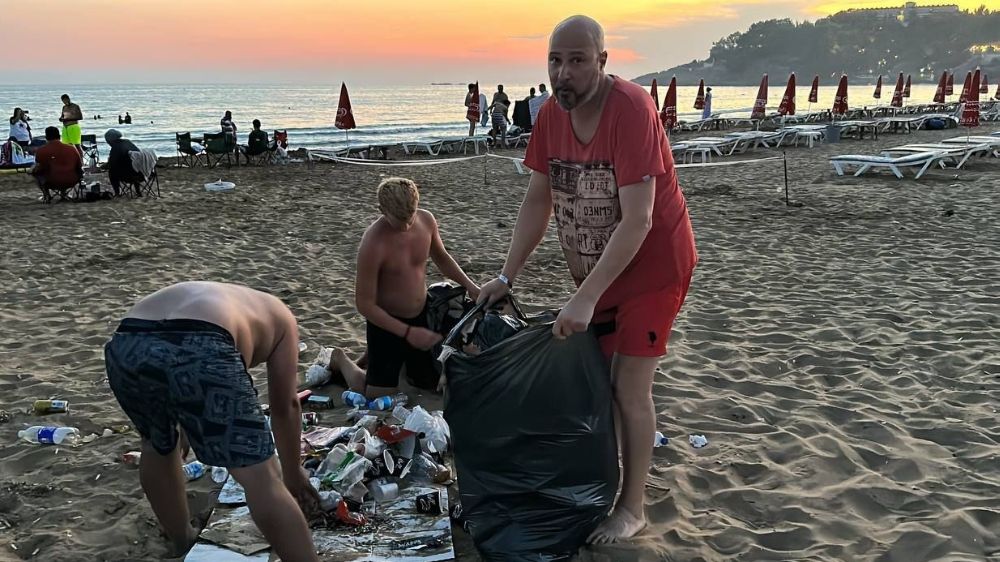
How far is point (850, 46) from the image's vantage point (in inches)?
6978

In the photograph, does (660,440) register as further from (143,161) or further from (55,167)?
(55,167)

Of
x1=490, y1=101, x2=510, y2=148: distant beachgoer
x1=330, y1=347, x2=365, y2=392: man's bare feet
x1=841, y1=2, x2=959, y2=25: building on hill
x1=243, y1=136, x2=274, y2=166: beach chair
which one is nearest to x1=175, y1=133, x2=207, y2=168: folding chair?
x1=243, y1=136, x2=274, y2=166: beach chair

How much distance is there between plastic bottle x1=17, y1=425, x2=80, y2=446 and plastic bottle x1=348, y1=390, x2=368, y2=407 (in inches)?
46.3

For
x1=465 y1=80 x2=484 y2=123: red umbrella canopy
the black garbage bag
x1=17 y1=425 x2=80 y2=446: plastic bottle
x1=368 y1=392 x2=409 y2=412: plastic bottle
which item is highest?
x1=465 y1=80 x2=484 y2=123: red umbrella canopy

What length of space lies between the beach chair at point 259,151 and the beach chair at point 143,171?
13.9 ft

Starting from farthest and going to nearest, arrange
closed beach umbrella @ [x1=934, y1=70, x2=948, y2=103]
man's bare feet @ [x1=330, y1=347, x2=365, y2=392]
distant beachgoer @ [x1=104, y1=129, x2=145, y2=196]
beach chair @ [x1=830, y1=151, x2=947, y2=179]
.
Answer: closed beach umbrella @ [x1=934, y1=70, x2=948, y2=103] < beach chair @ [x1=830, y1=151, x2=947, y2=179] < distant beachgoer @ [x1=104, y1=129, x2=145, y2=196] < man's bare feet @ [x1=330, y1=347, x2=365, y2=392]

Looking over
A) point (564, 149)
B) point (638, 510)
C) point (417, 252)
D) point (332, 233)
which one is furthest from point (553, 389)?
point (332, 233)

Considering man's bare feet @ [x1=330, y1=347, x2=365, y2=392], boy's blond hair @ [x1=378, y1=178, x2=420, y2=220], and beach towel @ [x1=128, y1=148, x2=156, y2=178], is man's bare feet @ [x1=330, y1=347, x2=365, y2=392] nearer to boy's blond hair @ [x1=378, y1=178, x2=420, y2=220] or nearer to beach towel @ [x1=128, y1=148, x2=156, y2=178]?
boy's blond hair @ [x1=378, y1=178, x2=420, y2=220]

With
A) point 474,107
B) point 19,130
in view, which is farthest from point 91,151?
point 474,107

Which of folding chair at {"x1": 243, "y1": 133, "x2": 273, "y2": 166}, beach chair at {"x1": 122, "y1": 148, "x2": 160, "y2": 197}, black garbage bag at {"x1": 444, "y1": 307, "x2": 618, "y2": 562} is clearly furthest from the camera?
folding chair at {"x1": 243, "y1": 133, "x2": 273, "y2": 166}

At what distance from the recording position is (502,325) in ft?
7.23

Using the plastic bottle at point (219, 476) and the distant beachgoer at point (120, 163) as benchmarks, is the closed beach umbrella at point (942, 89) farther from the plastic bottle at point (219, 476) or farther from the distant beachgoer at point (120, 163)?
the plastic bottle at point (219, 476)

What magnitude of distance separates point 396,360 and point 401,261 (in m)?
0.53

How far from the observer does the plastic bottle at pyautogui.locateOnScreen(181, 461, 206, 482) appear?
2.74m
